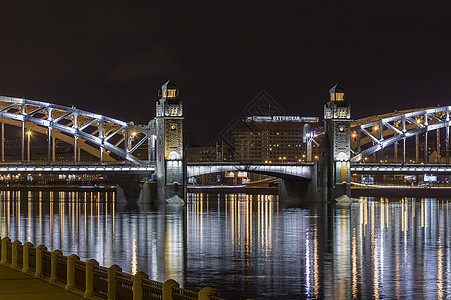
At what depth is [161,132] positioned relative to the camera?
116 m

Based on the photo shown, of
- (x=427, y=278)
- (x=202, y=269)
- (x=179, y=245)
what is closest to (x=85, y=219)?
(x=179, y=245)

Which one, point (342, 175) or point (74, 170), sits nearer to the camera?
point (74, 170)

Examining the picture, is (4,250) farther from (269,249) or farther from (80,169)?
(80,169)

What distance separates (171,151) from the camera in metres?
116

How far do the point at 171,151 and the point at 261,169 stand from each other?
16.2 meters

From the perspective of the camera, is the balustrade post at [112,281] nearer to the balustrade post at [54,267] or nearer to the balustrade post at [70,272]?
the balustrade post at [70,272]

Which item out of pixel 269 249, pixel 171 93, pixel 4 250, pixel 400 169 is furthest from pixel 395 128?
pixel 4 250

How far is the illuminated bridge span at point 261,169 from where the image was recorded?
123 m

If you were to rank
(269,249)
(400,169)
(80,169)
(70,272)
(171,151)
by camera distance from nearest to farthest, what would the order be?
(70,272) → (269,249) → (80,169) → (171,151) → (400,169)

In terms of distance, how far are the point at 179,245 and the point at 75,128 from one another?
6952 cm

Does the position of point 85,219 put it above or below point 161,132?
below

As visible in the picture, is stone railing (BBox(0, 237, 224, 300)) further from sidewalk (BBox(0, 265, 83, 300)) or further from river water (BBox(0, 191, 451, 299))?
river water (BBox(0, 191, 451, 299))

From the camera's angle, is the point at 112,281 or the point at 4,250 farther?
the point at 4,250

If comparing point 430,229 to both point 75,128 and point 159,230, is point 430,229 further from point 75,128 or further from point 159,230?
point 75,128
